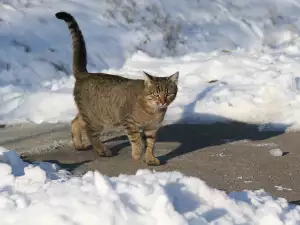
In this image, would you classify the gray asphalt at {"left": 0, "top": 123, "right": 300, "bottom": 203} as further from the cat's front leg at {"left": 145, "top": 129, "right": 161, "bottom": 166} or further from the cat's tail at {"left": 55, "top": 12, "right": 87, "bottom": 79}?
the cat's tail at {"left": 55, "top": 12, "right": 87, "bottom": 79}

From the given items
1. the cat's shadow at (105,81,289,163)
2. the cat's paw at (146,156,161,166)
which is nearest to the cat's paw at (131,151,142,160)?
the cat's paw at (146,156,161,166)

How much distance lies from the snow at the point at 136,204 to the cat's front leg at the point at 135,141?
2.39m

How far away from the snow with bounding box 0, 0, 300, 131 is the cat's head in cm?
130

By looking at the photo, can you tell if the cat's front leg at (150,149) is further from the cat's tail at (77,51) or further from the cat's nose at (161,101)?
the cat's tail at (77,51)

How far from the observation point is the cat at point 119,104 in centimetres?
630

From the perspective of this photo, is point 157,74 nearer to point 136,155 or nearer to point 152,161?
point 136,155

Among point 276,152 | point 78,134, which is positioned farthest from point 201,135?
point 78,134

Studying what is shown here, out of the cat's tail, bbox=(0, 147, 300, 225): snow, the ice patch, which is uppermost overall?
bbox=(0, 147, 300, 225): snow

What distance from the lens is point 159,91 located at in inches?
246

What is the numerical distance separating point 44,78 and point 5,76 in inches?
19.9

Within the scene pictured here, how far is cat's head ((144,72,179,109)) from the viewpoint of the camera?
6.23 metres

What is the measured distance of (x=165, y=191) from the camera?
3.50m

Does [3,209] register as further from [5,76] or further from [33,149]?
[5,76]

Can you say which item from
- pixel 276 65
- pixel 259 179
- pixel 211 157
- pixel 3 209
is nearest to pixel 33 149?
pixel 211 157
